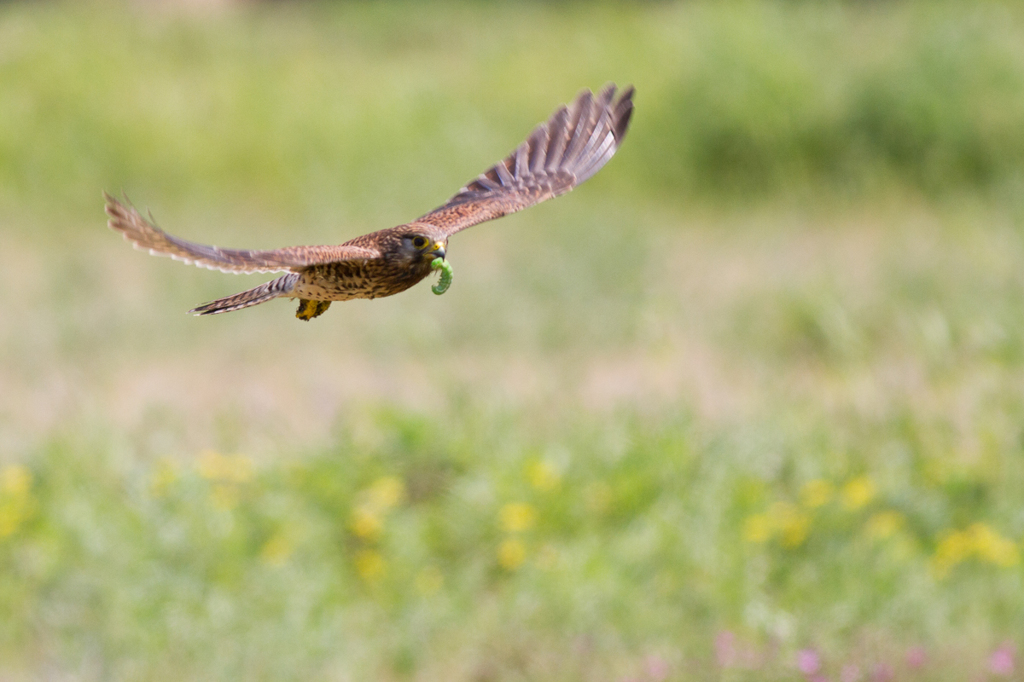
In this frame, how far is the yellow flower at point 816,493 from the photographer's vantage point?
581 centimetres

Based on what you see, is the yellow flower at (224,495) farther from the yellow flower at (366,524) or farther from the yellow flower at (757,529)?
the yellow flower at (757,529)

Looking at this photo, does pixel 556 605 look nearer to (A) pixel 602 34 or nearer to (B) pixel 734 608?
(B) pixel 734 608

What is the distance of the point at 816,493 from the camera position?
5863mm

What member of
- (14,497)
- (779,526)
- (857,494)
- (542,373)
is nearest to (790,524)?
(779,526)

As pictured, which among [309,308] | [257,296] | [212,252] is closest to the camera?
[212,252]

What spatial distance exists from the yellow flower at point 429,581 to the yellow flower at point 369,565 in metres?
0.17

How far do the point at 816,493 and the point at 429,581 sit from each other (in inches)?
69.8

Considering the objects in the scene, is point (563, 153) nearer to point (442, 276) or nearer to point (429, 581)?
point (442, 276)

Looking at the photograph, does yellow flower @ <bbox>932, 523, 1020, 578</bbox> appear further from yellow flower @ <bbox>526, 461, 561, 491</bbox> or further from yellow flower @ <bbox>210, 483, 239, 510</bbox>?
yellow flower @ <bbox>210, 483, 239, 510</bbox>

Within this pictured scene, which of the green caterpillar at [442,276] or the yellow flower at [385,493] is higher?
the yellow flower at [385,493]

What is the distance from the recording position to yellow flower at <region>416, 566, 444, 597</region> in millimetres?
5324

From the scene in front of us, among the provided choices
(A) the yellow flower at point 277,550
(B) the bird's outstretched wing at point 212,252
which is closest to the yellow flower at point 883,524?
(A) the yellow flower at point 277,550

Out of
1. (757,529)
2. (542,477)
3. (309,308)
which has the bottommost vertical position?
(309,308)

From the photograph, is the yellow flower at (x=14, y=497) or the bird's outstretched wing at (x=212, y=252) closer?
the bird's outstretched wing at (x=212, y=252)
